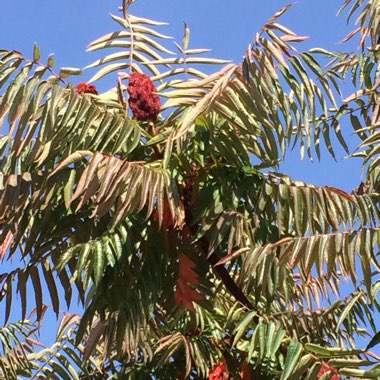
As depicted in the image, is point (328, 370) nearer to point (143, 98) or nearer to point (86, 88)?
point (143, 98)

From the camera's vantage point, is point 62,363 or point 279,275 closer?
point 279,275

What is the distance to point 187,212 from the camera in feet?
11.0

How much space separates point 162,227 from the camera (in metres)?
3.26

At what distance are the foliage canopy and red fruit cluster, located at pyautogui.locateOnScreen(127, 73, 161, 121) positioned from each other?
17mm

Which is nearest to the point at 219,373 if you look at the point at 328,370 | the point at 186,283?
the point at 186,283

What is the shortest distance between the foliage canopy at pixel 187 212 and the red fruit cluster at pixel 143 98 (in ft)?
0.06

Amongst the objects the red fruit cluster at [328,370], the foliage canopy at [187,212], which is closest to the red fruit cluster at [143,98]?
the foliage canopy at [187,212]

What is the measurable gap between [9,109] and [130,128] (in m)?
0.39

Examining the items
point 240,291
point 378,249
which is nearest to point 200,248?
point 240,291

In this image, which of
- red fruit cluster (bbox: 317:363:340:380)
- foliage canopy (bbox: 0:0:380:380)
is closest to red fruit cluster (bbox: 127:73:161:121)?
foliage canopy (bbox: 0:0:380:380)

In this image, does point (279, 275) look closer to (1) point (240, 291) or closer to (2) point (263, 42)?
(1) point (240, 291)

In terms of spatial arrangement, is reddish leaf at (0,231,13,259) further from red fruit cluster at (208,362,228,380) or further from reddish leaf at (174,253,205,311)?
red fruit cluster at (208,362,228,380)

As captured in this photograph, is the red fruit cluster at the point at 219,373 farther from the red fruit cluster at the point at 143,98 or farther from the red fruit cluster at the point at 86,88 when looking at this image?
the red fruit cluster at the point at 86,88

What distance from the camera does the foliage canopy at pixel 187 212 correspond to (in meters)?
3.03
